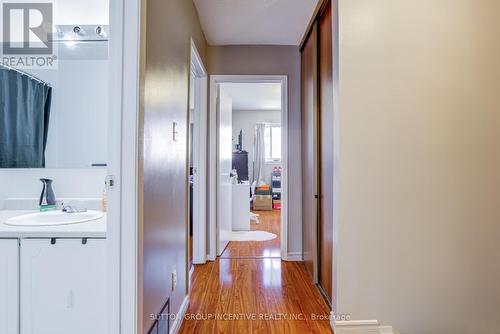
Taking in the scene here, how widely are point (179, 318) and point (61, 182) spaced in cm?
118

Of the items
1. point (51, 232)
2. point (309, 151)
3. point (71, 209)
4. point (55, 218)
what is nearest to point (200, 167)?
point (309, 151)

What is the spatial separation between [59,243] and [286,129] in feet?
7.54

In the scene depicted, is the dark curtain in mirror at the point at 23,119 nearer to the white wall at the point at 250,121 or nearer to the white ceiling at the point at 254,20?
the white ceiling at the point at 254,20

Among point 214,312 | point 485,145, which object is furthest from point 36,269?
point 485,145

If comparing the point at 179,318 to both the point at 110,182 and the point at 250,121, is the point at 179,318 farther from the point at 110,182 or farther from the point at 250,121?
the point at 250,121

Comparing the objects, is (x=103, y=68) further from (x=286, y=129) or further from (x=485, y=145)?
(x=485, y=145)

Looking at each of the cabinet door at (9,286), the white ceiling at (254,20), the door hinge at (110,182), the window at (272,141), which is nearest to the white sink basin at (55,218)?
the cabinet door at (9,286)

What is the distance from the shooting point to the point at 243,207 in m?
4.37

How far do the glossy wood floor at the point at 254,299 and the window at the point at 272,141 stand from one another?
438 cm

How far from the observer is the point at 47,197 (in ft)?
5.71

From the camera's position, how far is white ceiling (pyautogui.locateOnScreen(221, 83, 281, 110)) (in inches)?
190

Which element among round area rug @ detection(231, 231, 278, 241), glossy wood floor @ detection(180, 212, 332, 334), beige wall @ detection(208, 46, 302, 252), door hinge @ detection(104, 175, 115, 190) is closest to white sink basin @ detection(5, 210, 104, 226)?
door hinge @ detection(104, 175, 115, 190)

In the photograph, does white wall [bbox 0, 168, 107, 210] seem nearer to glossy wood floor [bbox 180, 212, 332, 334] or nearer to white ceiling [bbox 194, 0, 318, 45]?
glossy wood floor [bbox 180, 212, 332, 334]

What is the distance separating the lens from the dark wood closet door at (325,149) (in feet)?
6.77
